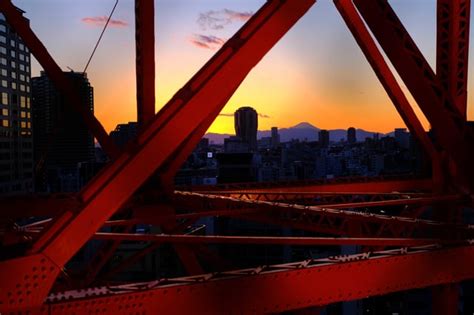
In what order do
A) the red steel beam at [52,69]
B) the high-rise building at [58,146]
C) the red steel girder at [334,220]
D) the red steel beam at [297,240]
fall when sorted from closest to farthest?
the red steel beam at [297,240] < the red steel girder at [334,220] < the red steel beam at [52,69] < the high-rise building at [58,146]

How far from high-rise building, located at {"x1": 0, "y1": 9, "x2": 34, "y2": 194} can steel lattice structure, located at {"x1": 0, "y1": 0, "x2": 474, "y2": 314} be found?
253 feet

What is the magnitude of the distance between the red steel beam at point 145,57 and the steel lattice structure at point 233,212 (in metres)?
0.02

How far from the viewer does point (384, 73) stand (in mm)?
8750

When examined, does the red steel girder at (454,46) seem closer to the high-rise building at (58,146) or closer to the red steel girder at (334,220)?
the red steel girder at (334,220)

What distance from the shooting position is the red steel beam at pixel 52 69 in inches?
262

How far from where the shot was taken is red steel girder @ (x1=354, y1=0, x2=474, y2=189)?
506cm

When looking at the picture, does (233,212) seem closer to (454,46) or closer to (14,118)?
(454,46)

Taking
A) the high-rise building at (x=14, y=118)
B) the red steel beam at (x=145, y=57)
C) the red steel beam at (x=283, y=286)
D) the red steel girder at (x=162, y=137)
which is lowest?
the red steel beam at (x=283, y=286)

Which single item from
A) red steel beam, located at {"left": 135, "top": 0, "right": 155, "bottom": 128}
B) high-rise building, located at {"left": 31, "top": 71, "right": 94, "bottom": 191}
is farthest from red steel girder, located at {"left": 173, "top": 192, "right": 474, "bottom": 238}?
high-rise building, located at {"left": 31, "top": 71, "right": 94, "bottom": 191}

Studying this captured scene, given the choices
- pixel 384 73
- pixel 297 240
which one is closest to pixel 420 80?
pixel 297 240

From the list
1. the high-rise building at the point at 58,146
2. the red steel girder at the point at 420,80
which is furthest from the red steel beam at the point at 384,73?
the high-rise building at the point at 58,146

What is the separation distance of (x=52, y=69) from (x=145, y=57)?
4.58 ft

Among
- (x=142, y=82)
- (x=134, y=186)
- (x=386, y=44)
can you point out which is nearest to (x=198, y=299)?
(x=134, y=186)

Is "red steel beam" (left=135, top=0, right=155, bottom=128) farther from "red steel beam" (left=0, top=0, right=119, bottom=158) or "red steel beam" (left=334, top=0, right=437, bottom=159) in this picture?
"red steel beam" (left=334, top=0, right=437, bottom=159)
